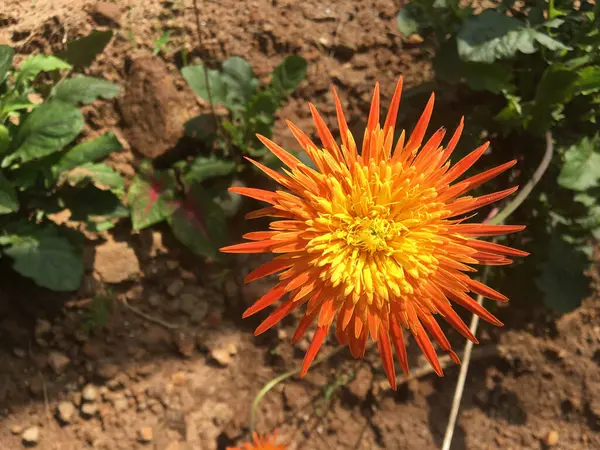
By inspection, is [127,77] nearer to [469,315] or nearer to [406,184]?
[406,184]

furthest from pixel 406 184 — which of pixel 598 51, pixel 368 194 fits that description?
pixel 598 51

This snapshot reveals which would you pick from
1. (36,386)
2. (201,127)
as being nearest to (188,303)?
(36,386)

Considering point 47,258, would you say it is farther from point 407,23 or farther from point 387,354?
point 407,23

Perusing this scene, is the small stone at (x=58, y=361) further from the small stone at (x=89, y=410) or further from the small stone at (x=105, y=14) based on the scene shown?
the small stone at (x=105, y=14)

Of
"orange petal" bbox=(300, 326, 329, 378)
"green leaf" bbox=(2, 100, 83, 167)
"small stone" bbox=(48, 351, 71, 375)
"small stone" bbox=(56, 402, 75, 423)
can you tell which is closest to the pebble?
"small stone" bbox=(48, 351, 71, 375)

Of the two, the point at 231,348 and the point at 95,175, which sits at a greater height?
the point at 95,175

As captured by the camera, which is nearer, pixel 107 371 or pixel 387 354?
pixel 387 354
